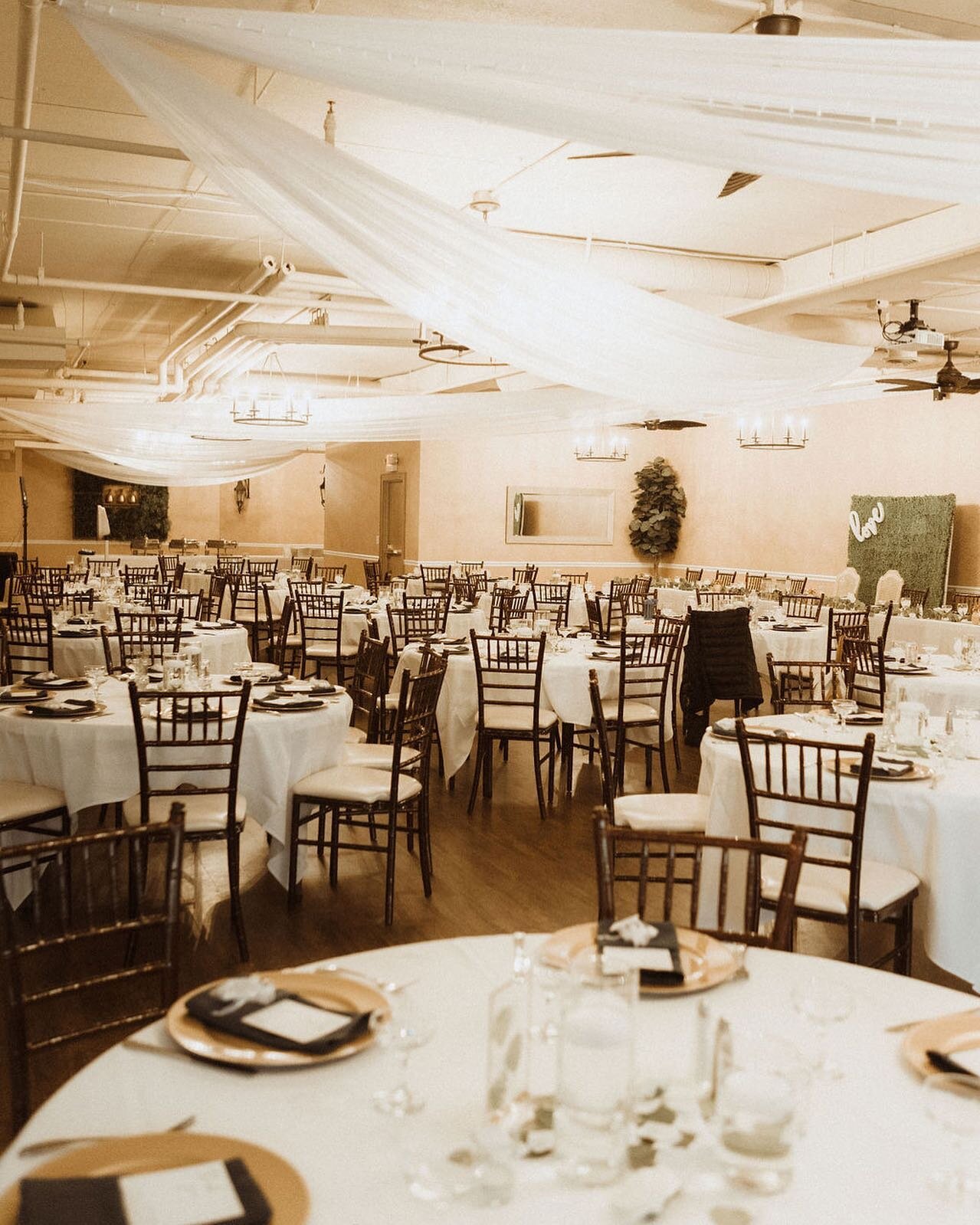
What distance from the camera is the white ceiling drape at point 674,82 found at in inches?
97.9

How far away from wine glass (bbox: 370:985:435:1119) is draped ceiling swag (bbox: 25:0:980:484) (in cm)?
209

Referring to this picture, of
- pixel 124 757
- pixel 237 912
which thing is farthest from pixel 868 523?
pixel 237 912

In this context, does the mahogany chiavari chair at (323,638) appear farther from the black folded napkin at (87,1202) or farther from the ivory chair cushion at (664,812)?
the black folded napkin at (87,1202)

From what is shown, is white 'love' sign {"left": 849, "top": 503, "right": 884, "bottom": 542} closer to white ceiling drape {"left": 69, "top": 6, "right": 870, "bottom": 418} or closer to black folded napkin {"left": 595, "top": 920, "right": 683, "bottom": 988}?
white ceiling drape {"left": 69, "top": 6, "right": 870, "bottom": 418}

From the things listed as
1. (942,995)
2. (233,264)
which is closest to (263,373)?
(233,264)

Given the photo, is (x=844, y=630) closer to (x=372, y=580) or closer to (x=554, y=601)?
(x=554, y=601)

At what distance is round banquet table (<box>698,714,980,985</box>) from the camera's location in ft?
12.0

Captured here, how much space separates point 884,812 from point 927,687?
343 cm

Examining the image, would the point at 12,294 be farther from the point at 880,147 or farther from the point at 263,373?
the point at 880,147

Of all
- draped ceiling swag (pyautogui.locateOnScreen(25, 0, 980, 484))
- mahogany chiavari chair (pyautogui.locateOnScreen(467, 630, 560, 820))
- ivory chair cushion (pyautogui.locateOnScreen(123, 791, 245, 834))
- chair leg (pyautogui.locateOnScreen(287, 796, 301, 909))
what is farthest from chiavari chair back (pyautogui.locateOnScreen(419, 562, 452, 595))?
ivory chair cushion (pyautogui.locateOnScreen(123, 791, 245, 834))

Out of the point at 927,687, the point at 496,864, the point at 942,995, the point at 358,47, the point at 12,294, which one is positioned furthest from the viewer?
the point at 12,294

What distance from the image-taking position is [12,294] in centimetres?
1144

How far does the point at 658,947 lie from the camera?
2074mm

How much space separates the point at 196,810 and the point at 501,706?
286 centimetres
